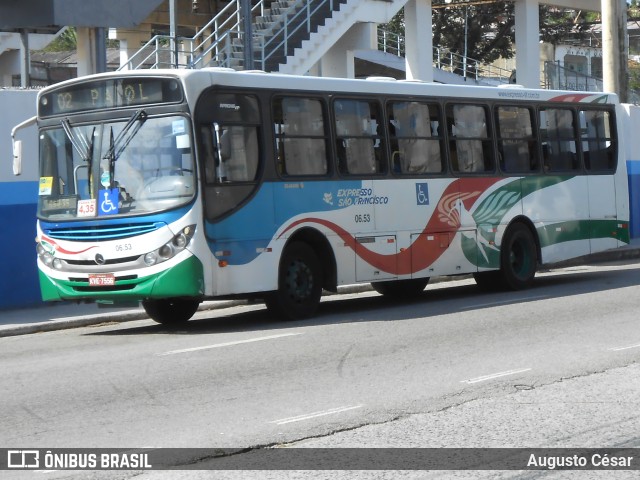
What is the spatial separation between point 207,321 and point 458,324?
3.71 m

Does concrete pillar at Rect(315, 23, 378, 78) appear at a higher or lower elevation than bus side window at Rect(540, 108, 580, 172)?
higher

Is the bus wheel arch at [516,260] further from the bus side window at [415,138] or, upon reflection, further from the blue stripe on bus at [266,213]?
the blue stripe on bus at [266,213]

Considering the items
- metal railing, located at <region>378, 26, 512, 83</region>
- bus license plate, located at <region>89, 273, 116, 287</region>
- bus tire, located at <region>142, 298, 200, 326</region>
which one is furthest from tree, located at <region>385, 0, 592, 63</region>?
bus license plate, located at <region>89, 273, 116, 287</region>

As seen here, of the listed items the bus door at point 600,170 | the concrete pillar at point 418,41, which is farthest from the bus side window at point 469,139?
the concrete pillar at point 418,41

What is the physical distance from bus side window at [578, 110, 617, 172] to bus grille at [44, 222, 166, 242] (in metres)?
9.47

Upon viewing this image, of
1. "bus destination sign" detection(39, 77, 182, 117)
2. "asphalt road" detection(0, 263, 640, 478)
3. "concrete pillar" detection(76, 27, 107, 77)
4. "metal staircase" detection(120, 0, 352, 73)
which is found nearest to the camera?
"asphalt road" detection(0, 263, 640, 478)

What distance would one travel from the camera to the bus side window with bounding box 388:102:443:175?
17453 mm

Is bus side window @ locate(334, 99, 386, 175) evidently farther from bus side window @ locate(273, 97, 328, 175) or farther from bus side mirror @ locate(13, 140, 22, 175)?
bus side mirror @ locate(13, 140, 22, 175)

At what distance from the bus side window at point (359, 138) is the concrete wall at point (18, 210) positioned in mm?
4868

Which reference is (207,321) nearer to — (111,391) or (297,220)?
(297,220)

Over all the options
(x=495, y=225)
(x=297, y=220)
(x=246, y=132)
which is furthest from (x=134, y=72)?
(x=495, y=225)

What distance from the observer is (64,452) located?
8.07m

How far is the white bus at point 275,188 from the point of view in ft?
47.6

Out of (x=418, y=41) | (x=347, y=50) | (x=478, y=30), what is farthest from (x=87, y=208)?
(x=478, y=30)
